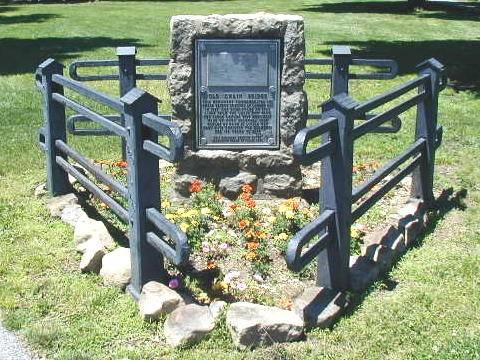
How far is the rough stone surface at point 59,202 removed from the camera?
22.9 feet

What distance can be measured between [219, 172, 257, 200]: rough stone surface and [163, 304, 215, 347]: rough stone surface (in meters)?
2.65

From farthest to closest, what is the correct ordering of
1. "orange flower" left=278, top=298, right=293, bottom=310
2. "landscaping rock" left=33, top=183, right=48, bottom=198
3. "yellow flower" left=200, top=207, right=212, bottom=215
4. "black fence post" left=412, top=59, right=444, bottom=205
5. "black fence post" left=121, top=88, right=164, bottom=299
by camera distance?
"landscaping rock" left=33, top=183, right=48, bottom=198, "black fence post" left=412, top=59, right=444, bottom=205, "yellow flower" left=200, top=207, right=212, bottom=215, "orange flower" left=278, top=298, right=293, bottom=310, "black fence post" left=121, top=88, right=164, bottom=299

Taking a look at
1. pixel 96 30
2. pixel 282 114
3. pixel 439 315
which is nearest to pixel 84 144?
pixel 282 114

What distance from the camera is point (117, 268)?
554cm

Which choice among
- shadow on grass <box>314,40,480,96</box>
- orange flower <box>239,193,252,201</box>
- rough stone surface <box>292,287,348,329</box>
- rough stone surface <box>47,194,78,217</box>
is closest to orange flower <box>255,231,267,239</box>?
orange flower <box>239,193,252,201</box>

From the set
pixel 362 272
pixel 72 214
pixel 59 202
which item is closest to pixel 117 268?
pixel 72 214

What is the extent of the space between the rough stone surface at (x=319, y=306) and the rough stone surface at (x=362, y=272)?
25 centimetres

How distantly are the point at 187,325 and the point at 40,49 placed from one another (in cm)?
1427

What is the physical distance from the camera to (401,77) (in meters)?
14.4

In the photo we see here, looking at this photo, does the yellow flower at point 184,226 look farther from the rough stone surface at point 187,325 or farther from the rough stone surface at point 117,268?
the rough stone surface at point 187,325

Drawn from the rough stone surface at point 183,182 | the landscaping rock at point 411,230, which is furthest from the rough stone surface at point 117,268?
the landscaping rock at point 411,230

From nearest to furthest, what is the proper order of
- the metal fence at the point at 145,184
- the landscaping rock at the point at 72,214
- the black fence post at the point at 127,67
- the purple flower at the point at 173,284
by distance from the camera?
the metal fence at the point at 145,184 < the purple flower at the point at 173,284 < the landscaping rock at the point at 72,214 < the black fence post at the point at 127,67

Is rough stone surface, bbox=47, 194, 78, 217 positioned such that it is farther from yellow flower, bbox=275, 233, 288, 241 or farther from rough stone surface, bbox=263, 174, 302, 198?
yellow flower, bbox=275, 233, 288, 241

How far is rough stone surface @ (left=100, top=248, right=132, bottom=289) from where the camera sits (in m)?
5.48
